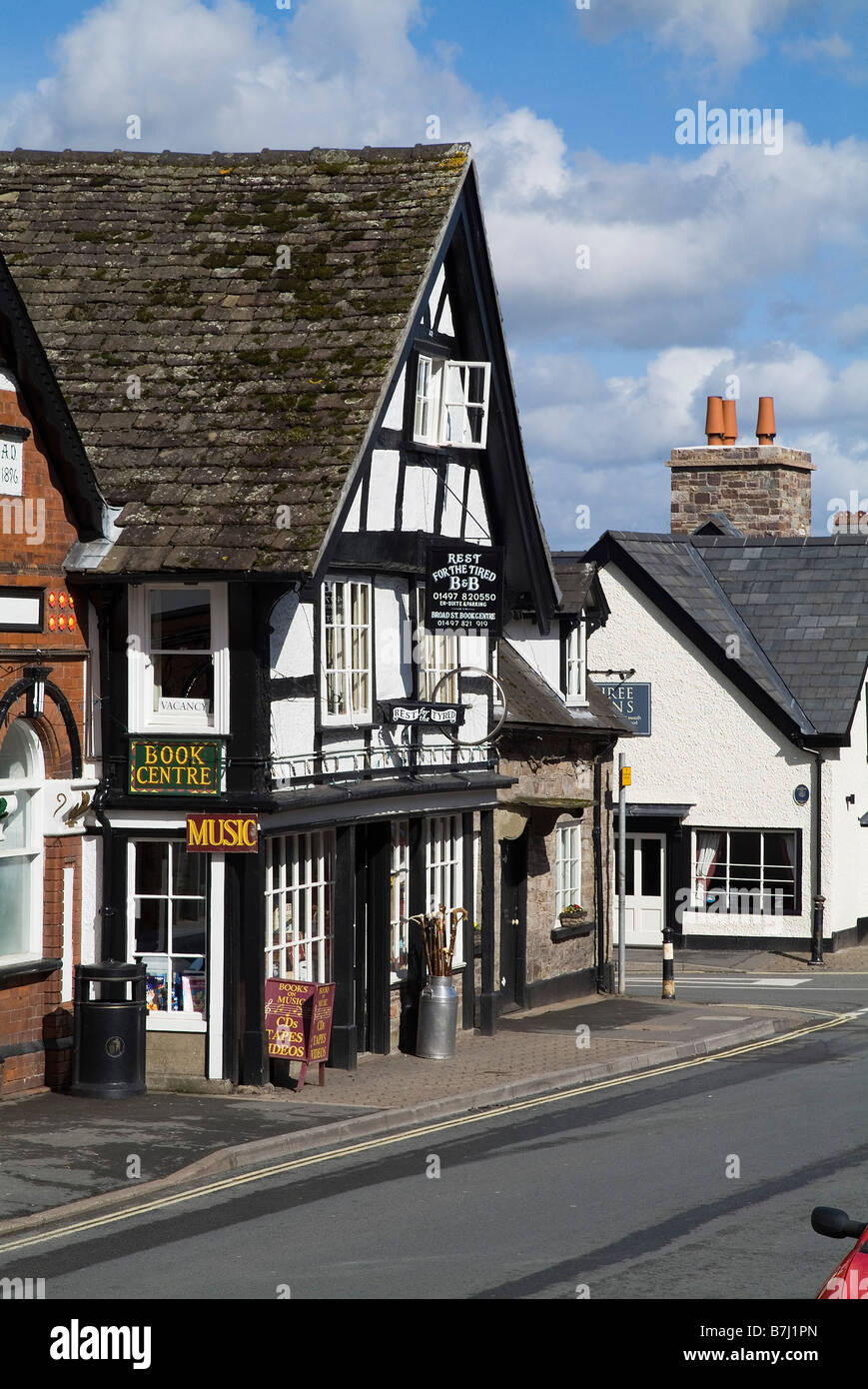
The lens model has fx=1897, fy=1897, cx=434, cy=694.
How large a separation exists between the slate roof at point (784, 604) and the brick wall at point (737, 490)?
3.44 metres

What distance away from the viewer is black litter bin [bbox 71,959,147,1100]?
16.6m

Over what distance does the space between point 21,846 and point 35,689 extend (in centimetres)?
146

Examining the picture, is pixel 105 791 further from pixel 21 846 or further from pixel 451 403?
pixel 451 403

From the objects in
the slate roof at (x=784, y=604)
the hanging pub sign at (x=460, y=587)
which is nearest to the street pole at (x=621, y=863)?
the hanging pub sign at (x=460, y=587)

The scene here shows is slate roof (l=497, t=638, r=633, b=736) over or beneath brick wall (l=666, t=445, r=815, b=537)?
beneath

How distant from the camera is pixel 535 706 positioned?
984 inches

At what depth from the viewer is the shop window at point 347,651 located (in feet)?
62.1

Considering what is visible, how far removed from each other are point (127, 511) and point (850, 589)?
23.0 metres

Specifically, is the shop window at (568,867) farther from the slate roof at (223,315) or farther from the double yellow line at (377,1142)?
the slate roof at (223,315)

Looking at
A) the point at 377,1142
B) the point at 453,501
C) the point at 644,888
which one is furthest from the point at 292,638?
the point at 644,888

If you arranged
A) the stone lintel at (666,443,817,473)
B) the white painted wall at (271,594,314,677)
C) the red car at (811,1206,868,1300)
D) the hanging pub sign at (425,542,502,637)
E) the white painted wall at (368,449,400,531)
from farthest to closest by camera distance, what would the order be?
the stone lintel at (666,443,817,473), the hanging pub sign at (425,542,502,637), the white painted wall at (368,449,400,531), the white painted wall at (271,594,314,677), the red car at (811,1206,868,1300)

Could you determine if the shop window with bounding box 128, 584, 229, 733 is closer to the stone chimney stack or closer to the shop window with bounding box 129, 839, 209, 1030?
the shop window with bounding box 129, 839, 209, 1030

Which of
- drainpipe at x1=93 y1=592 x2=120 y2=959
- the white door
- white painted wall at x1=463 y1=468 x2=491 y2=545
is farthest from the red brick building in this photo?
the white door

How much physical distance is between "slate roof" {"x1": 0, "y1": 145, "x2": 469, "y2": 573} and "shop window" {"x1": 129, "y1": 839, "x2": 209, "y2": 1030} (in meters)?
2.78
